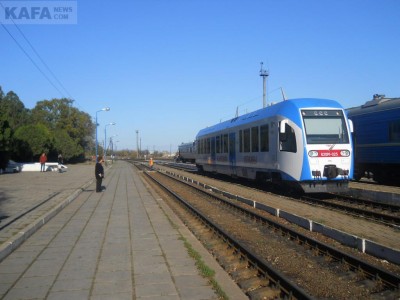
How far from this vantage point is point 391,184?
19.6m

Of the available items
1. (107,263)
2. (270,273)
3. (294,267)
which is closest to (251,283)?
(270,273)

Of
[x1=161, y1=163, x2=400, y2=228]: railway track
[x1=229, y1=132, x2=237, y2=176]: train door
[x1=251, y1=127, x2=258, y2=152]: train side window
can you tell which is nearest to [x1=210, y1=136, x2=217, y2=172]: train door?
[x1=229, y1=132, x2=237, y2=176]: train door

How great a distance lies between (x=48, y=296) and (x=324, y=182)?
10949mm

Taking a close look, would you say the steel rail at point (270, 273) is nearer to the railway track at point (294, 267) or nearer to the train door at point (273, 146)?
the railway track at point (294, 267)

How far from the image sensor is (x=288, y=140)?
14.7m

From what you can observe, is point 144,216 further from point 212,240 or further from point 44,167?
point 44,167

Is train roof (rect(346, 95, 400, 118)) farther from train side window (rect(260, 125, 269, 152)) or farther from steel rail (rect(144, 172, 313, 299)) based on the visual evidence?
steel rail (rect(144, 172, 313, 299))

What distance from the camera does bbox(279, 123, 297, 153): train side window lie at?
1441 centimetres

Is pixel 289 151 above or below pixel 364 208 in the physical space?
above

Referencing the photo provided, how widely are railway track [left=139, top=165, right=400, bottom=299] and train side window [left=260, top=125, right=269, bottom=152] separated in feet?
22.9

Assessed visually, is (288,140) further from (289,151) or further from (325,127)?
(325,127)

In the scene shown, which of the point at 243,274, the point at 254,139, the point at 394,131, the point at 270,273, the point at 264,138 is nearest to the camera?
→ the point at 270,273

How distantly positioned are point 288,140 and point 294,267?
28.1 ft

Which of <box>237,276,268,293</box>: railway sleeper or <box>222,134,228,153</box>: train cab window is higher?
<box>222,134,228,153</box>: train cab window
